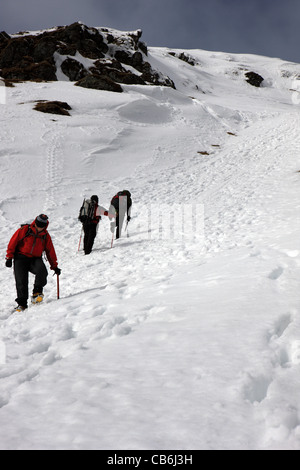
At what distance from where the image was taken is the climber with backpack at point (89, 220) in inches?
360

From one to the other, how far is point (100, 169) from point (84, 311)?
46.2ft

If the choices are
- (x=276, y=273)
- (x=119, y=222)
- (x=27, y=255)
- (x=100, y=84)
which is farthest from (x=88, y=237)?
(x=100, y=84)

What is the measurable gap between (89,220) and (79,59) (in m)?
48.6

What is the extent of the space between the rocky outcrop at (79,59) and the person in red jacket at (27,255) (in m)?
32.4

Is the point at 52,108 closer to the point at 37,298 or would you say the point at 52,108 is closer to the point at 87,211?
the point at 87,211

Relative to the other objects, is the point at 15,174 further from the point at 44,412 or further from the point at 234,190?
the point at 44,412

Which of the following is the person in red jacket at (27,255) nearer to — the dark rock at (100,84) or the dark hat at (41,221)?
the dark hat at (41,221)

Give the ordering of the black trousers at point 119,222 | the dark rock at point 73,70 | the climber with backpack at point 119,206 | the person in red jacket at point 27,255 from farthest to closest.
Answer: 1. the dark rock at point 73,70
2. the black trousers at point 119,222
3. the climber with backpack at point 119,206
4. the person in red jacket at point 27,255

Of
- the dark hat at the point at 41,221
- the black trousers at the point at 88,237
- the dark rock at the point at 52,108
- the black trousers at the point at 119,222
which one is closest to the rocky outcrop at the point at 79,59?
the dark rock at the point at 52,108

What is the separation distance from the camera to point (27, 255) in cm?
577

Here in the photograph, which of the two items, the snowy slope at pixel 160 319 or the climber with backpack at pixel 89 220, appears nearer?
the snowy slope at pixel 160 319

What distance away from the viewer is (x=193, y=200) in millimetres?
13633

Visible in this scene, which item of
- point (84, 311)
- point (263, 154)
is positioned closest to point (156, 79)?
point (263, 154)

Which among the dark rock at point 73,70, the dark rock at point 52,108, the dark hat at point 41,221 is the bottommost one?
the dark hat at point 41,221
